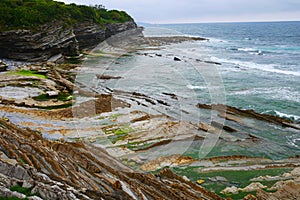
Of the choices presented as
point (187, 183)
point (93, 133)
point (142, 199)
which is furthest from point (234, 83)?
point (142, 199)

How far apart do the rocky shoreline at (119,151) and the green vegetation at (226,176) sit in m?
0.05

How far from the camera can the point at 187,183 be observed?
14.5 m

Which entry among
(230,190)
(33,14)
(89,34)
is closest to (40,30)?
(33,14)

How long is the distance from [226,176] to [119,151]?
6.78 m

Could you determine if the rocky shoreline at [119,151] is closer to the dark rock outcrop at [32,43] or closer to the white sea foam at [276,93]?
the white sea foam at [276,93]

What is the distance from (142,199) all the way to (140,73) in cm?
3735

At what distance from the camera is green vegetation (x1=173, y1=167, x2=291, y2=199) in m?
14.8

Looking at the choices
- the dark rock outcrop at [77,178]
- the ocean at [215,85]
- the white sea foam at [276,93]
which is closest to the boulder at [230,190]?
the dark rock outcrop at [77,178]

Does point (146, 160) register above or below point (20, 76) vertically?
below

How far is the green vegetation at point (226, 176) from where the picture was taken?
14789 mm

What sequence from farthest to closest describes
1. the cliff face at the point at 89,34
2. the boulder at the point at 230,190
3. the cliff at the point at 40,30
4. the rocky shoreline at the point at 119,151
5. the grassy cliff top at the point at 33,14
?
1. the cliff face at the point at 89,34
2. the grassy cliff top at the point at 33,14
3. the cliff at the point at 40,30
4. the boulder at the point at 230,190
5. the rocky shoreline at the point at 119,151

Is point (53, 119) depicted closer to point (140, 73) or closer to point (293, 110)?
point (293, 110)

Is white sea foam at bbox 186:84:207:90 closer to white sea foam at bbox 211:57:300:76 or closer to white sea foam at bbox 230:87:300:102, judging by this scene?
white sea foam at bbox 230:87:300:102

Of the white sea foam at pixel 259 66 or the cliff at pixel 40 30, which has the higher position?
the cliff at pixel 40 30
